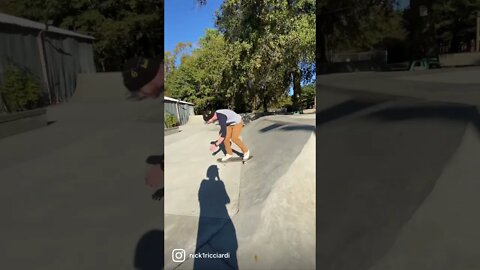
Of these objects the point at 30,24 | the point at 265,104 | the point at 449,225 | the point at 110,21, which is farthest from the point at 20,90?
the point at 449,225

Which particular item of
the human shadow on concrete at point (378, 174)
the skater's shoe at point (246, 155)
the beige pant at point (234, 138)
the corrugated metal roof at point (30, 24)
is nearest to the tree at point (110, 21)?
the corrugated metal roof at point (30, 24)

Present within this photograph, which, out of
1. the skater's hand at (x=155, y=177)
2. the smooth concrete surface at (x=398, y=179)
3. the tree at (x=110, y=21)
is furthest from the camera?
the smooth concrete surface at (x=398, y=179)

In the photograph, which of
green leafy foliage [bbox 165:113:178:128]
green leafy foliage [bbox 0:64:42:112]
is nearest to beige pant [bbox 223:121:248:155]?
green leafy foliage [bbox 165:113:178:128]

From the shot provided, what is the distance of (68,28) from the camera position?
2.40 m

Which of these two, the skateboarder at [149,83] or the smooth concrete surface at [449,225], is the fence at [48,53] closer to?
the skateboarder at [149,83]

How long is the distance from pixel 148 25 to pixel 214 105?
60 centimetres

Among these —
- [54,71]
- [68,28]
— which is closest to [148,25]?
[68,28]

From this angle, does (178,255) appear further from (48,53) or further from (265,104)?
(48,53)

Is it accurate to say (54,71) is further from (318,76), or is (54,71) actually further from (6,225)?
(318,76)

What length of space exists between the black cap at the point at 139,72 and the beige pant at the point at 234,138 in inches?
21.8

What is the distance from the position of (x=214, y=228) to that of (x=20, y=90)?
4.64ft

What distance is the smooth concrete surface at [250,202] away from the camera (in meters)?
2.43

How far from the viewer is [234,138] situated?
243cm

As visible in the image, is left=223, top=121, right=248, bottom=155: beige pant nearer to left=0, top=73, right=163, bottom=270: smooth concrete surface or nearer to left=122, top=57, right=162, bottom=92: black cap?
left=0, top=73, right=163, bottom=270: smooth concrete surface
